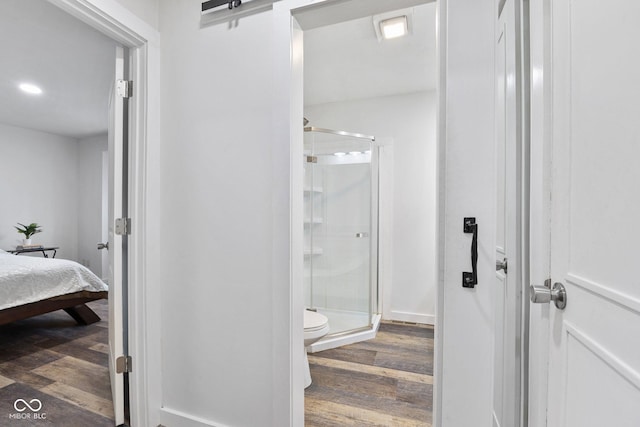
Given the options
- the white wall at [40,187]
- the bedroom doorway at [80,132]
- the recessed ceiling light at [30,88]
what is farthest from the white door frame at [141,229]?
the white wall at [40,187]

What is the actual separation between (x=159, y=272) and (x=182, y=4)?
142 centimetres

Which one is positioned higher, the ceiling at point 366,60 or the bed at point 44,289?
the ceiling at point 366,60

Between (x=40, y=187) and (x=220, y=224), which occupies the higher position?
(x=40, y=187)

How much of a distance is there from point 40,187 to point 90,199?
2.16 ft

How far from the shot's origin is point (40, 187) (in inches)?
190

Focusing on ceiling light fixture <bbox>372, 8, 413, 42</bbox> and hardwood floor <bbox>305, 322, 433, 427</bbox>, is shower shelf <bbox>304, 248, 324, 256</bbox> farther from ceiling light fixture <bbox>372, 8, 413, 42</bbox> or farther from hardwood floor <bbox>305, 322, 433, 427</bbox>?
ceiling light fixture <bbox>372, 8, 413, 42</bbox>

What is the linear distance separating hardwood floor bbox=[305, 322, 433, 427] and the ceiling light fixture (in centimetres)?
235

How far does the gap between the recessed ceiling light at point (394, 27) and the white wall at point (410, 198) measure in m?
1.15

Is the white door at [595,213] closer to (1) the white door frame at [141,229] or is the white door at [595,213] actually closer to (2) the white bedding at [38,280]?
(1) the white door frame at [141,229]

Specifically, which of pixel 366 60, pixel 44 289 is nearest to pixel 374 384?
pixel 366 60

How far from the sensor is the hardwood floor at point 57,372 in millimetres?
1755

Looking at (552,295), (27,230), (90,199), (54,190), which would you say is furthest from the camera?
(90,199)

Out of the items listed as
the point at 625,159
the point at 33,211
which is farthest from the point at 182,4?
the point at 33,211

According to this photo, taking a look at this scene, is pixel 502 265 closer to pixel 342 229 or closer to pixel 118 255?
pixel 118 255
